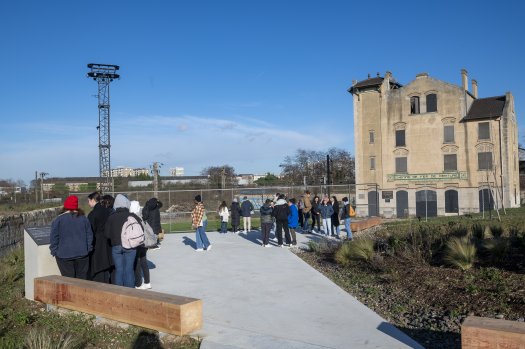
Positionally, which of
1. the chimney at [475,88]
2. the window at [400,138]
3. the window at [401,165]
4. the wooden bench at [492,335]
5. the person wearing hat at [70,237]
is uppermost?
the chimney at [475,88]

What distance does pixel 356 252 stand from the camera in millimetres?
10992

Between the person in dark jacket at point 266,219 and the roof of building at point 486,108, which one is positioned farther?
the roof of building at point 486,108

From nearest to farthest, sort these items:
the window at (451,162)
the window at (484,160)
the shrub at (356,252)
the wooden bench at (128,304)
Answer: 1. the wooden bench at (128,304)
2. the shrub at (356,252)
3. the window at (484,160)
4. the window at (451,162)

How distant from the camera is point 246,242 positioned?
16469mm

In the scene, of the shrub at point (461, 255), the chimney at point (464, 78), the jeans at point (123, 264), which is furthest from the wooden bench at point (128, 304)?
the chimney at point (464, 78)

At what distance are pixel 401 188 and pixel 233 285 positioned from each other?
3740 centimetres

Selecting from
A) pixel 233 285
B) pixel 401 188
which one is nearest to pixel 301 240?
pixel 233 285

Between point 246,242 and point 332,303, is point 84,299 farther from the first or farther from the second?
point 246,242

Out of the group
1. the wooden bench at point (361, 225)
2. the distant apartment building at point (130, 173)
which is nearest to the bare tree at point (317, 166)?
the distant apartment building at point (130, 173)

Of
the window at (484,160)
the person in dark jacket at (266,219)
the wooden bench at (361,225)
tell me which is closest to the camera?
the person in dark jacket at (266,219)

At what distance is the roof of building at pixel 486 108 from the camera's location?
1596 inches

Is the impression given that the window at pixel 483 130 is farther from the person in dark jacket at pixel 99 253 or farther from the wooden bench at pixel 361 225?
the person in dark jacket at pixel 99 253

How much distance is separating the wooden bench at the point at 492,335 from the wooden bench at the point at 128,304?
126 inches

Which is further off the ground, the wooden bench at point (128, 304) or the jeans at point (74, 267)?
the jeans at point (74, 267)
